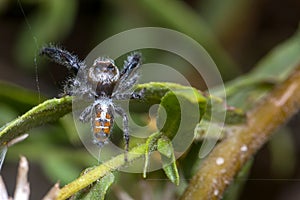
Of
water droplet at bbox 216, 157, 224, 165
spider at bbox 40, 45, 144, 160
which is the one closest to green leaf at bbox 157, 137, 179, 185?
spider at bbox 40, 45, 144, 160

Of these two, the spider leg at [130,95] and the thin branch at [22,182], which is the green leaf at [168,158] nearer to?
the spider leg at [130,95]

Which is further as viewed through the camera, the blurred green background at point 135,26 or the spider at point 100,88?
the blurred green background at point 135,26

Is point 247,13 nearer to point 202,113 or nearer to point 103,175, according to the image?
point 202,113

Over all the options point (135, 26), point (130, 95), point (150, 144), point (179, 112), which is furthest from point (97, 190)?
point (135, 26)

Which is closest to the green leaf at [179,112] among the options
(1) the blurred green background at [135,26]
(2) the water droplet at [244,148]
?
(2) the water droplet at [244,148]

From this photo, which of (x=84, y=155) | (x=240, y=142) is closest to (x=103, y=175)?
(x=240, y=142)

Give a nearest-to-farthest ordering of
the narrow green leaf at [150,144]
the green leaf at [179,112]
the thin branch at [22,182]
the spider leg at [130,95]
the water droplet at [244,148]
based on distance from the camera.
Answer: the thin branch at [22,182], the narrow green leaf at [150,144], the green leaf at [179,112], the spider leg at [130,95], the water droplet at [244,148]

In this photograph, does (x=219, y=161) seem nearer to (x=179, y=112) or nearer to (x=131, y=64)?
(x=179, y=112)

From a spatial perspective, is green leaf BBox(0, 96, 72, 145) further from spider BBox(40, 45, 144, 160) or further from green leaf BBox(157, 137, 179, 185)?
green leaf BBox(157, 137, 179, 185)
